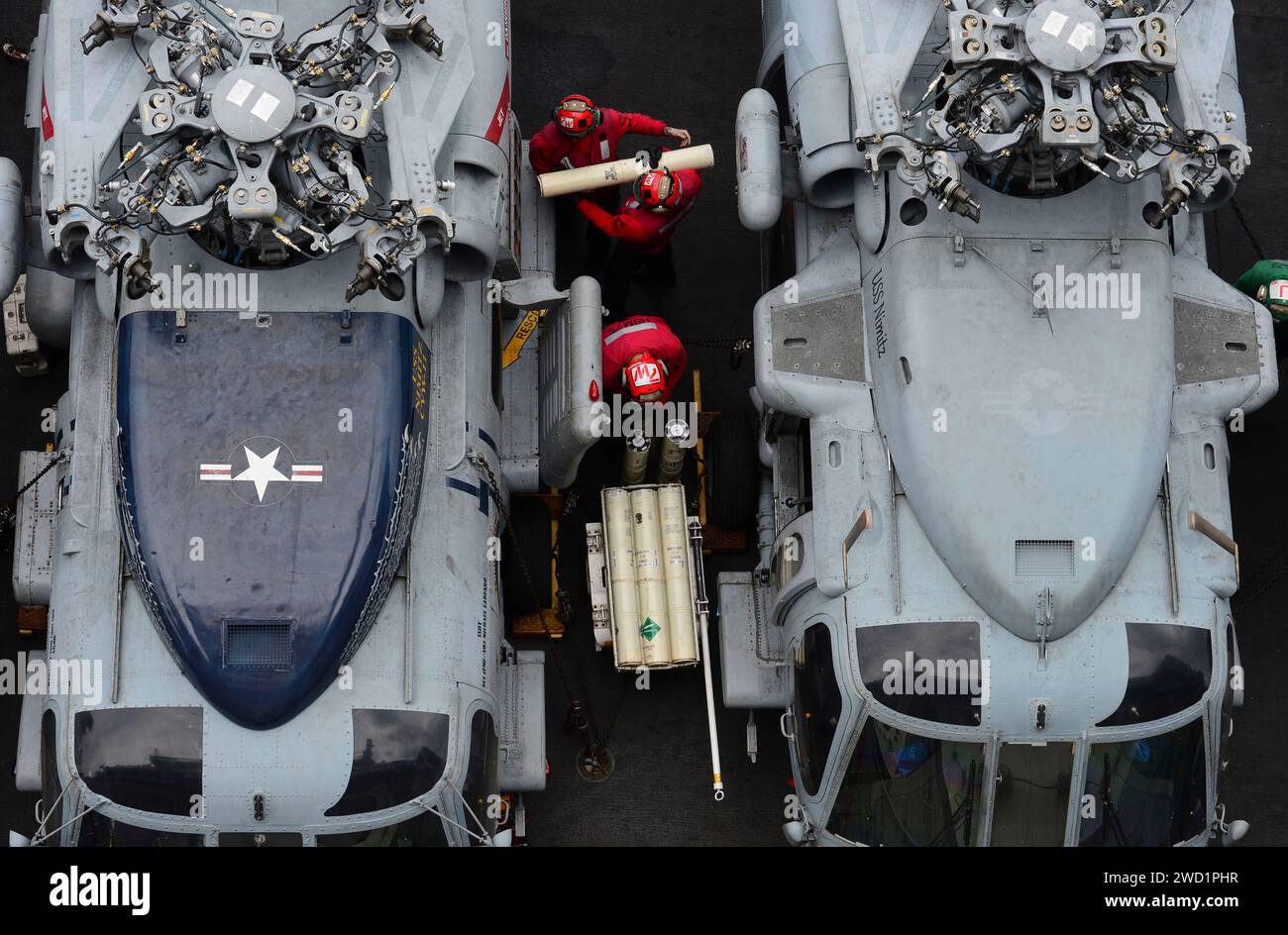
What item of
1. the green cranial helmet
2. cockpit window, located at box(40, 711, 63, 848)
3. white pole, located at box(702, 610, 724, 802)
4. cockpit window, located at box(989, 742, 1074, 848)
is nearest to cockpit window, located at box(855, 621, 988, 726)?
cockpit window, located at box(989, 742, 1074, 848)

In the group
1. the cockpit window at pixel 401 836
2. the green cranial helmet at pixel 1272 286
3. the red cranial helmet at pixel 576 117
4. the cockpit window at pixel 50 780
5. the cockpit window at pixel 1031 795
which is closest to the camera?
the cockpit window at pixel 401 836

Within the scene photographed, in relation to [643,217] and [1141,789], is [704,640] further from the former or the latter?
[1141,789]

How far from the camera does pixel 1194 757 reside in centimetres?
1569

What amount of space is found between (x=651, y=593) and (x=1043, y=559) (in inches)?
143

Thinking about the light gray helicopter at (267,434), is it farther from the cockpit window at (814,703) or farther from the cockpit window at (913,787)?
the cockpit window at (913,787)

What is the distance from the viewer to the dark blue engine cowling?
15.0 m

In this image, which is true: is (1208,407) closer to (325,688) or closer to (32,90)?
(325,688)

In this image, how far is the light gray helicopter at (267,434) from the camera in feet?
49.2

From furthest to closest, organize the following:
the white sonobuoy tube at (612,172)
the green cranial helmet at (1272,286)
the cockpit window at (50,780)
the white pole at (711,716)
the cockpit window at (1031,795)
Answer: the green cranial helmet at (1272,286)
the white sonobuoy tube at (612,172)
the white pole at (711,716)
the cockpit window at (1031,795)
the cockpit window at (50,780)

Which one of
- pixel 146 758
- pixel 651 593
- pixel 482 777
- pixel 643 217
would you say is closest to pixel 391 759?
pixel 482 777

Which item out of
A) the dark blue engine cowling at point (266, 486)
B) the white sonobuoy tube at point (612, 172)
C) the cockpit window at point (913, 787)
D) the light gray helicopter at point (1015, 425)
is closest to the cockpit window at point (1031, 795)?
the light gray helicopter at point (1015, 425)

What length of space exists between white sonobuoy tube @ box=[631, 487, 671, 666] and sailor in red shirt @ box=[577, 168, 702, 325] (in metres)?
2.30

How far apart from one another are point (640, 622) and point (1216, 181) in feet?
19.6

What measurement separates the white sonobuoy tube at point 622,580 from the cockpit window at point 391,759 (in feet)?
7.96
